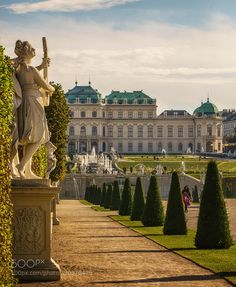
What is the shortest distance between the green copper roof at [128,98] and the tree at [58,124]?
83.1 metres

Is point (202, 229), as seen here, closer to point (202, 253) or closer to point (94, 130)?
point (202, 253)

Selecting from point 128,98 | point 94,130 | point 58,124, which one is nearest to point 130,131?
point 128,98

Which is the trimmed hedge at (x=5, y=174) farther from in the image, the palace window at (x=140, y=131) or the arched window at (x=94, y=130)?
the palace window at (x=140, y=131)

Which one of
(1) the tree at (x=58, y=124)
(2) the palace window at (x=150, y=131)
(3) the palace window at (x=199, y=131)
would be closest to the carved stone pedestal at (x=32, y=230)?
(1) the tree at (x=58, y=124)

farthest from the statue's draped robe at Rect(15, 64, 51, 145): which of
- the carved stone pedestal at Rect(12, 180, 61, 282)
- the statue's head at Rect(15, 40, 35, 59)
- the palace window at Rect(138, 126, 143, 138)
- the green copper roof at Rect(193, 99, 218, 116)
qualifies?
the green copper roof at Rect(193, 99, 218, 116)

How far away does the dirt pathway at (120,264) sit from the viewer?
7094mm

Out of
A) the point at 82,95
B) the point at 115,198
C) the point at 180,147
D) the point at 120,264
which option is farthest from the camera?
the point at 180,147

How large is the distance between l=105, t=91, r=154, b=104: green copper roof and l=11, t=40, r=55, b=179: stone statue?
317 ft

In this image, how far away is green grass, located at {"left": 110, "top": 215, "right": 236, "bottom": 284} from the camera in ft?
26.6

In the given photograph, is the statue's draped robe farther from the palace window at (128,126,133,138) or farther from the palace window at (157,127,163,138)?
the palace window at (157,127,163,138)

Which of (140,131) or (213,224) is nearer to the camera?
(213,224)

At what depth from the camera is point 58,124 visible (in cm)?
2027

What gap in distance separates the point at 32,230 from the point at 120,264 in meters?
1.67

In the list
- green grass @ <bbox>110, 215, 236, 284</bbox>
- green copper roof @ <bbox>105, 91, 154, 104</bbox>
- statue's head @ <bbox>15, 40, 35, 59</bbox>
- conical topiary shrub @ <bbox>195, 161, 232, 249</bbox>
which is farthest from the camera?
green copper roof @ <bbox>105, 91, 154, 104</bbox>
